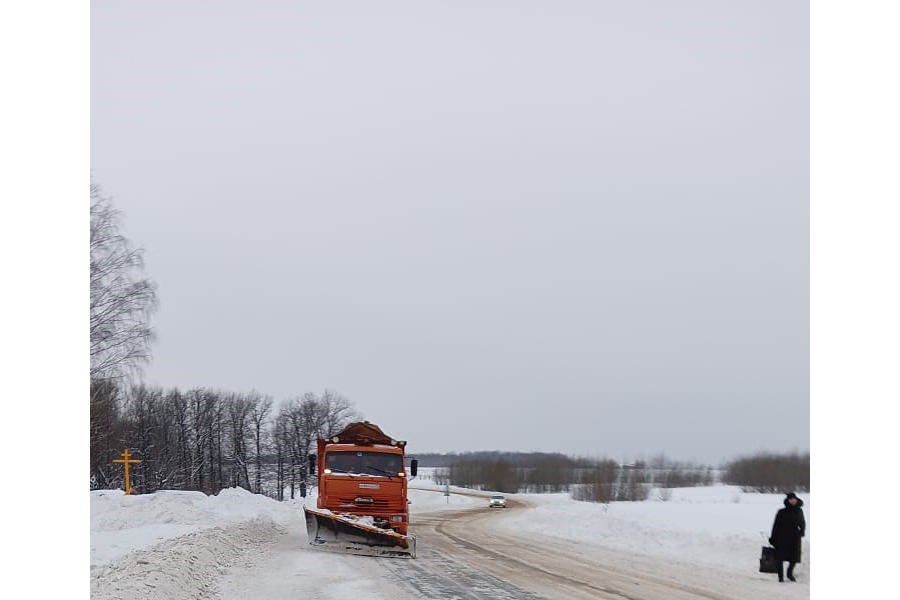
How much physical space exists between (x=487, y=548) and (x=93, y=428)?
19.9 m

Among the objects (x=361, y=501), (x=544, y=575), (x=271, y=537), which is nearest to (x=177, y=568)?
(x=544, y=575)

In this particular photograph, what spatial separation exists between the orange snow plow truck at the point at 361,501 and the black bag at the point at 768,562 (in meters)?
6.81

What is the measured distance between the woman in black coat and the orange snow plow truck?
7111mm

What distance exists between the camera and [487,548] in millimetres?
20656

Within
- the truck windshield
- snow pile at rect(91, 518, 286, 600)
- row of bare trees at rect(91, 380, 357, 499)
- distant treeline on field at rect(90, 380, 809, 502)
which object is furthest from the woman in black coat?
row of bare trees at rect(91, 380, 357, 499)

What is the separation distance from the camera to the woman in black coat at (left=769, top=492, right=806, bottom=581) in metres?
14.5

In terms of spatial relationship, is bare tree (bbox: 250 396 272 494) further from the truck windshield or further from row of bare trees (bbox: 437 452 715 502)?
the truck windshield

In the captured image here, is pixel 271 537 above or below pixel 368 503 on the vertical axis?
below

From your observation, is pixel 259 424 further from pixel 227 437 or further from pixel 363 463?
pixel 363 463

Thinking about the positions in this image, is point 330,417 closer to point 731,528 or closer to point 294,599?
point 731,528

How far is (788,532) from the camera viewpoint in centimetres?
1469

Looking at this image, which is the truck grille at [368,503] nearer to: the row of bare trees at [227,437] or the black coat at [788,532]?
the black coat at [788,532]

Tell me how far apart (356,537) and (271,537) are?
5034 millimetres
